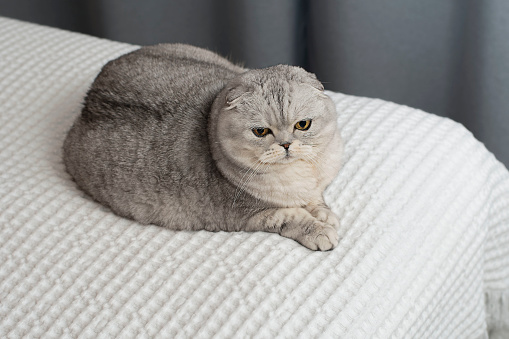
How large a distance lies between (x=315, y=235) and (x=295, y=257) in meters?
0.06

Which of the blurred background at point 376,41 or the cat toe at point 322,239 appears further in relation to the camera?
the blurred background at point 376,41

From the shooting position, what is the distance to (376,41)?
204 cm

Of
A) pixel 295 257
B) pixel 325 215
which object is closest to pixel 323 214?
pixel 325 215

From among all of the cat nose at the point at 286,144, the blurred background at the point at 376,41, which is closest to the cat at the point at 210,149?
the cat nose at the point at 286,144

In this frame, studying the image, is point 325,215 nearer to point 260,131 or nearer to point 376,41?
point 260,131

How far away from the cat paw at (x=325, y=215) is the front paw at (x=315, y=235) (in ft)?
0.07

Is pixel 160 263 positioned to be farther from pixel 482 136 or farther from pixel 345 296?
pixel 482 136

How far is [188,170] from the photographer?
4.09ft

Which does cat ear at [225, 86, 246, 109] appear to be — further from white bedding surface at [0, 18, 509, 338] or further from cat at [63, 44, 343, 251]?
white bedding surface at [0, 18, 509, 338]

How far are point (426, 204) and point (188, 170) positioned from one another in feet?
1.65

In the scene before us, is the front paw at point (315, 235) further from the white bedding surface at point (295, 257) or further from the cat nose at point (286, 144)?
the cat nose at point (286, 144)

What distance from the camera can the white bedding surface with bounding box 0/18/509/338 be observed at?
39.4 inches

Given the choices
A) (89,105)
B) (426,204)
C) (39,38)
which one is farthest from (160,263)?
(39,38)

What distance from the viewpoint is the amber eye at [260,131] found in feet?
3.67
